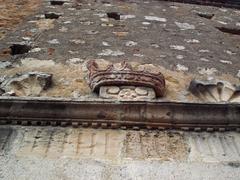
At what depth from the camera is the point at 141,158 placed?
3057 mm

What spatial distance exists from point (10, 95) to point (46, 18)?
2.45 m

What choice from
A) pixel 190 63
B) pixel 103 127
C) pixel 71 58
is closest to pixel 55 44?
pixel 71 58

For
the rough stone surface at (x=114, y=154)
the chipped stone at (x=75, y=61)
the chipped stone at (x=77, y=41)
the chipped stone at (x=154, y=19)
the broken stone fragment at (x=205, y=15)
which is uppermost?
the rough stone surface at (x=114, y=154)

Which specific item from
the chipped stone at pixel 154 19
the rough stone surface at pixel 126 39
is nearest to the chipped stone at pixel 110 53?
the rough stone surface at pixel 126 39

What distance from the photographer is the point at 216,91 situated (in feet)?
12.6

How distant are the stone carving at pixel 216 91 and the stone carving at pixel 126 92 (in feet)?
1.33

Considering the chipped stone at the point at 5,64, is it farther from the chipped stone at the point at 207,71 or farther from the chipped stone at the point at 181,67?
the chipped stone at the point at 207,71

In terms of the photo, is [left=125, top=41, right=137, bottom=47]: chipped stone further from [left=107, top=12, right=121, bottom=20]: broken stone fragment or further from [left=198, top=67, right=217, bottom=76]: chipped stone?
[left=107, top=12, right=121, bottom=20]: broken stone fragment

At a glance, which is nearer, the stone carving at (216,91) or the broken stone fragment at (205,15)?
the stone carving at (216,91)

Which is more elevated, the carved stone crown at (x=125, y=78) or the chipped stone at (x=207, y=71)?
the carved stone crown at (x=125, y=78)

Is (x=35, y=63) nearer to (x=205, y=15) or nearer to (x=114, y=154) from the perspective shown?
(x=114, y=154)

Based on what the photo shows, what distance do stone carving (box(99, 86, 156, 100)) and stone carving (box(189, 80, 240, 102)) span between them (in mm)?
405

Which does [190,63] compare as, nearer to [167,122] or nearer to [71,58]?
[71,58]

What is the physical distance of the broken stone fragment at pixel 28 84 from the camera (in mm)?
3688
